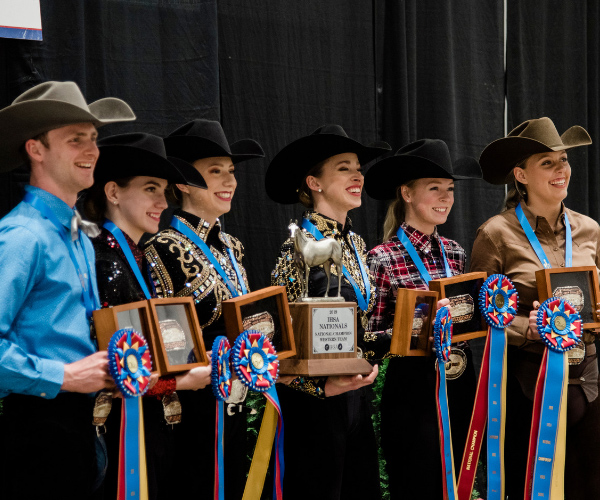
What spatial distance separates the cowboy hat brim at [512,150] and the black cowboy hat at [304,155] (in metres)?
0.64

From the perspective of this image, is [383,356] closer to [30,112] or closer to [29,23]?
[30,112]

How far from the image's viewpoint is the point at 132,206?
290 centimetres

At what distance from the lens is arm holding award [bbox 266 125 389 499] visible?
2928 mm

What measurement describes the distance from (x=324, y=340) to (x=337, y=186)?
80cm

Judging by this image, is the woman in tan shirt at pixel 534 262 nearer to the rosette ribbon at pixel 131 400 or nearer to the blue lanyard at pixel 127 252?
the blue lanyard at pixel 127 252

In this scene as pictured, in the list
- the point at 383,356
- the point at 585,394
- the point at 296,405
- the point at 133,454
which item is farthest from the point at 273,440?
the point at 585,394

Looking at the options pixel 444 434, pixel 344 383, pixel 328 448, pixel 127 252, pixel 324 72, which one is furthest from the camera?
pixel 324 72

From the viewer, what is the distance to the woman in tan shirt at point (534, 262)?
3.64 meters

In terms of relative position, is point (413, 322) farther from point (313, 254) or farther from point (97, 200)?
point (97, 200)

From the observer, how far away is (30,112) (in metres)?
2.44

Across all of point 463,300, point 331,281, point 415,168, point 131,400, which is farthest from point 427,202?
point 131,400

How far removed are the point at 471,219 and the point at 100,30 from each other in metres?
2.45

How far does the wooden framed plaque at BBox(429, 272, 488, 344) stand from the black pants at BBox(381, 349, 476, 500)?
0.19 metres

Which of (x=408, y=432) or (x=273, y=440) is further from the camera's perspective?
(x=408, y=432)
